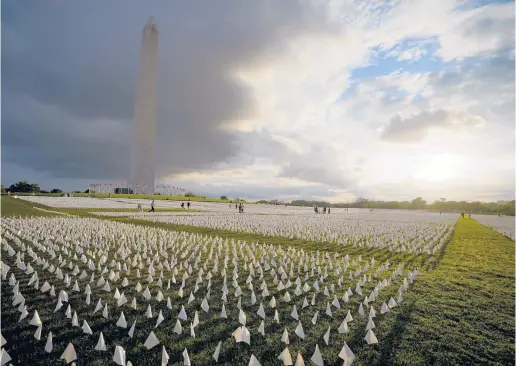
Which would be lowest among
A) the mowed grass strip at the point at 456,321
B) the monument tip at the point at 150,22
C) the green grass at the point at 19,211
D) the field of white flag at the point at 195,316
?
the mowed grass strip at the point at 456,321

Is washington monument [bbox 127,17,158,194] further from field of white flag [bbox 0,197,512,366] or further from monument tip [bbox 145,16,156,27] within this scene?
field of white flag [bbox 0,197,512,366]

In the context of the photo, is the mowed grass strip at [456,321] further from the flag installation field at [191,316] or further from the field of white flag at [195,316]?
the flag installation field at [191,316]

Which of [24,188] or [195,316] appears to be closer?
[195,316]

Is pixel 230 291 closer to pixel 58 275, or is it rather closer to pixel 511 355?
pixel 58 275

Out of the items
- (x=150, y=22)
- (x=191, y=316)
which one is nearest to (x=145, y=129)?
(x=150, y=22)

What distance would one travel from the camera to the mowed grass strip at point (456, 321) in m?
5.62

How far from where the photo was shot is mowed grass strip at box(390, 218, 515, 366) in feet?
18.4

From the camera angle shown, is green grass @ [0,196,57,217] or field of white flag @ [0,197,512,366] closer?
field of white flag @ [0,197,512,366]

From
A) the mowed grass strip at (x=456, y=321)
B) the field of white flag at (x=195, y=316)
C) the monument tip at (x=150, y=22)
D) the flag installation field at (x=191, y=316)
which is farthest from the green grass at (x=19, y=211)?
the monument tip at (x=150, y=22)

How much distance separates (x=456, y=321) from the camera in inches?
281

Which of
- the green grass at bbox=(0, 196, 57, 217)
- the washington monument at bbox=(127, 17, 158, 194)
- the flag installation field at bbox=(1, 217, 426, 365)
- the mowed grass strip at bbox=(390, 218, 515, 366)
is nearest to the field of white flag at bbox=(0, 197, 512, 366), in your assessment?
the flag installation field at bbox=(1, 217, 426, 365)

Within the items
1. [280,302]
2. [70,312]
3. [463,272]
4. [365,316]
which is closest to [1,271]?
[70,312]

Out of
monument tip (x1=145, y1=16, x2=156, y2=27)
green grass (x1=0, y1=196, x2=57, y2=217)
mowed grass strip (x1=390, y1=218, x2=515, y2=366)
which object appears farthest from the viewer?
monument tip (x1=145, y1=16, x2=156, y2=27)

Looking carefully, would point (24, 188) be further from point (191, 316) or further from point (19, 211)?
point (191, 316)
